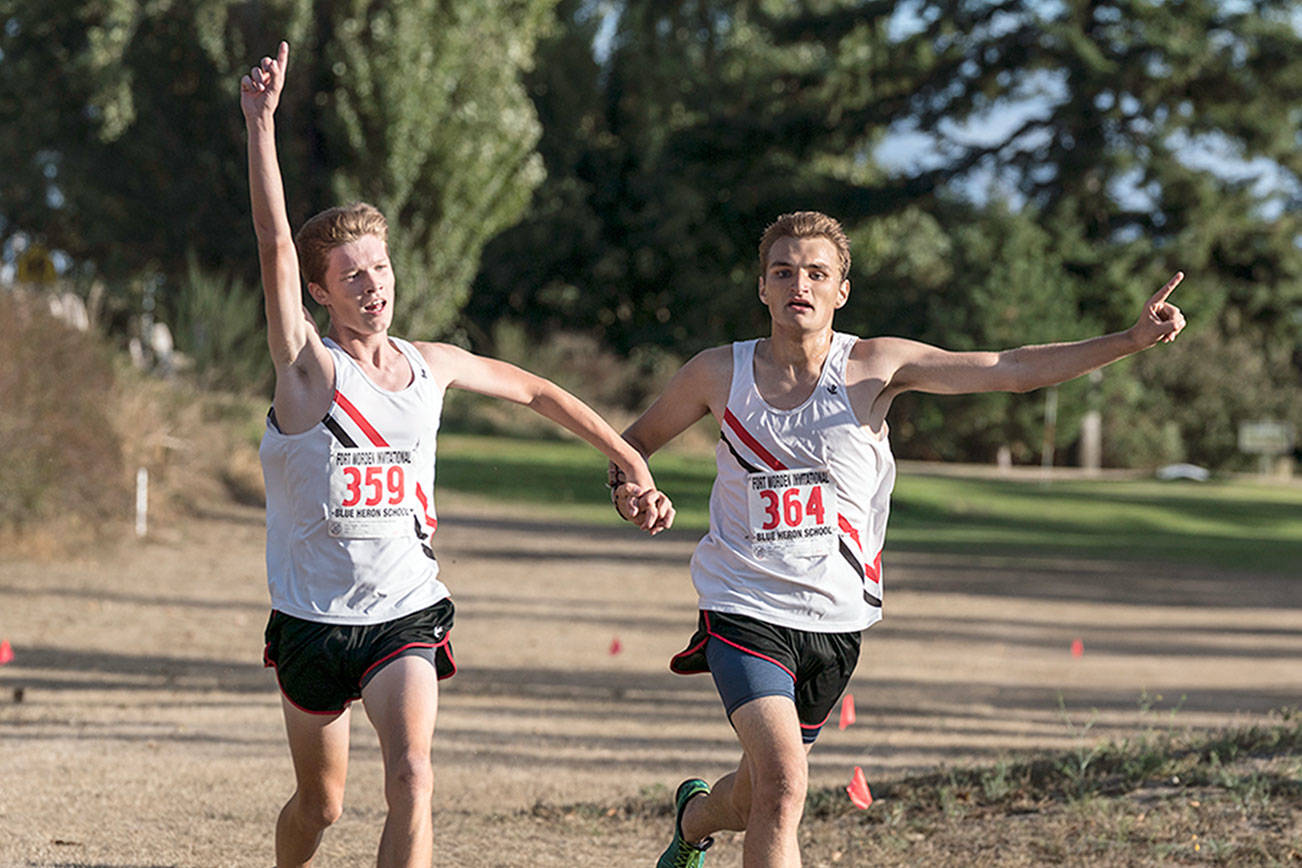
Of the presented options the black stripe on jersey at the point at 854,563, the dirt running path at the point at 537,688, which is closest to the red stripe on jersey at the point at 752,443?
the black stripe on jersey at the point at 854,563

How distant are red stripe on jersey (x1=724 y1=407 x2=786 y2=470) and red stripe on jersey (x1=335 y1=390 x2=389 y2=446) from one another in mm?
993

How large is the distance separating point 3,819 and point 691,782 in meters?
2.66

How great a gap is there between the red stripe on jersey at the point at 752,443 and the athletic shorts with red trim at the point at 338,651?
97cm

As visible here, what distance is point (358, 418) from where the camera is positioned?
4.33 metres

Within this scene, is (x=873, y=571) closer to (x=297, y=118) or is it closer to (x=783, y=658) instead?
(x=783, y=658)

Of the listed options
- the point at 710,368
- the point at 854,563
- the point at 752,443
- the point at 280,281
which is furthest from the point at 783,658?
the point at 280,281

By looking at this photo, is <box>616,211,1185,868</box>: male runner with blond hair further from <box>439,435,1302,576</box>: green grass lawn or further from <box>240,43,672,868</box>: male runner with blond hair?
<box>439,435,1302,576</box>: green grass lawn

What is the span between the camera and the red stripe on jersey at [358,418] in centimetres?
433

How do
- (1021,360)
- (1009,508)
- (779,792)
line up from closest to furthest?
(779,792), (1021,360), (1009,508)

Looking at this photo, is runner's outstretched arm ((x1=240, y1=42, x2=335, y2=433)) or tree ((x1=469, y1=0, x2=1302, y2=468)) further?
tree ((x1=469, y1=0, x2=1302, y2=468))

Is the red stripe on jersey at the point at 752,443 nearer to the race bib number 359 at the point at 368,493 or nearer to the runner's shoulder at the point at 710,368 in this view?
the runner's shoulder at the point at 710,368

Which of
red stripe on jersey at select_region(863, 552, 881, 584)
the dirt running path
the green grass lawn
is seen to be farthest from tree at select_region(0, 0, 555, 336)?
red stripe on jersey at select_region(863, 552, 881, 584)

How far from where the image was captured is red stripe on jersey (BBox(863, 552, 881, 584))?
15.2ft

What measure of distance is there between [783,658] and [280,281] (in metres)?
1.70
